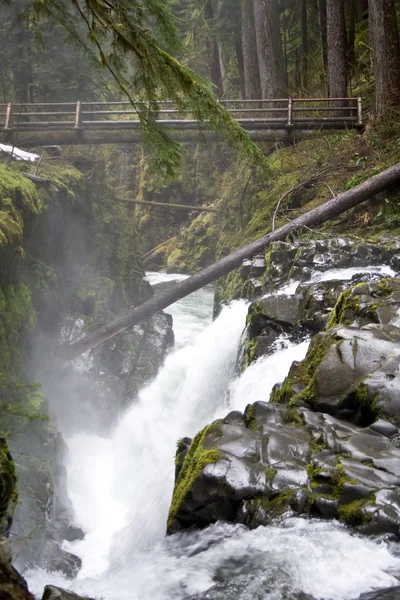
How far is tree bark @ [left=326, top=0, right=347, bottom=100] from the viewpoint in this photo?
15203mm

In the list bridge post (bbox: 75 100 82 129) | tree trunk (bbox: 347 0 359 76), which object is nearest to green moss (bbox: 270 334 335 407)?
bridge post (bbox: 75 100 82 129)

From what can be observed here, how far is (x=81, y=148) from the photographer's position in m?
22.0

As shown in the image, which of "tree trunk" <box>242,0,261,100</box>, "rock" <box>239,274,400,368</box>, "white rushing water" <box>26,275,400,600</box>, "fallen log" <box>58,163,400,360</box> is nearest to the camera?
"white rushing water" <box>26,275,400,600</box>

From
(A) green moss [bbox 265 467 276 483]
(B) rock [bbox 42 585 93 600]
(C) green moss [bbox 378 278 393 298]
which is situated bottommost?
(B) rock [bbox 42 585 93 600]

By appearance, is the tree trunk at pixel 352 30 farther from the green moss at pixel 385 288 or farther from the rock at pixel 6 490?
the rock at pixel 6 490

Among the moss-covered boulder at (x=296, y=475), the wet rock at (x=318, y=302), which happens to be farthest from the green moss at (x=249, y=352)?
the moss-covered boulder at (x=296, y=475)

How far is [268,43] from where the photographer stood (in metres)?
17.1

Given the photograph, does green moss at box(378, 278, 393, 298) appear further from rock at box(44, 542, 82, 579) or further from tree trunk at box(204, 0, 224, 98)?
tree trunk at box(204, 0, 224, 98)

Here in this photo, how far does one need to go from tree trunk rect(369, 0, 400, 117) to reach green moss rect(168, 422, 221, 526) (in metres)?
10.2

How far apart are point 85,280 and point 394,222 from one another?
714 centimetres

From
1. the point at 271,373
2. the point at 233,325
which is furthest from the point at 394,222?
the point at 271,373

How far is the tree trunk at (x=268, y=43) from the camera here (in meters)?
17.2

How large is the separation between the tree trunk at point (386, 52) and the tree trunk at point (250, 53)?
7.17 meters

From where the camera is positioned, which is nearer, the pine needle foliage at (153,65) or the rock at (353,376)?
the rock at (353,376)
